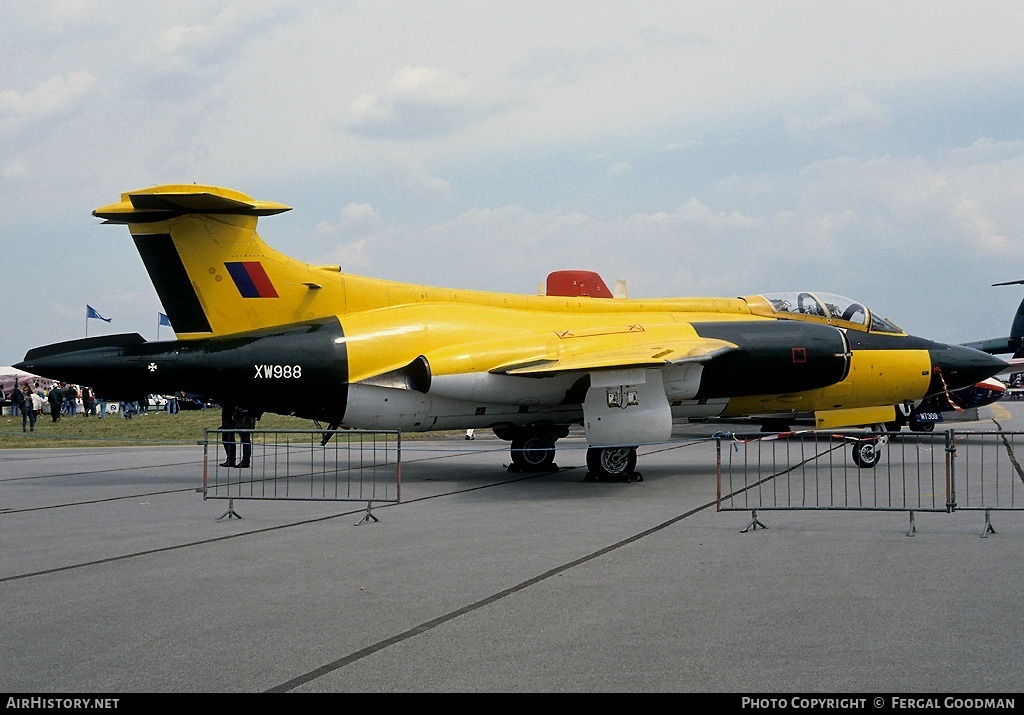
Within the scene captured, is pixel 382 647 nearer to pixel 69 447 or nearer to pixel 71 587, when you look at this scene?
pixel 71 587

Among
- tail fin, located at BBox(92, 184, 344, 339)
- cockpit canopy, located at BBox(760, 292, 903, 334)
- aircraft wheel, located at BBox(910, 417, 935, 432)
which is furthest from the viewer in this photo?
aircraft wheel, located at BBox(910, 417, 935, 432)

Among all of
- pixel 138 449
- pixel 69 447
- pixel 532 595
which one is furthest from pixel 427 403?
pixel 69 447

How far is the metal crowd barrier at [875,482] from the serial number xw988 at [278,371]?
6117 mm

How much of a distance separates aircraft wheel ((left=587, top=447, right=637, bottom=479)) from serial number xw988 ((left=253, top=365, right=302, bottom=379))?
14.7 ft

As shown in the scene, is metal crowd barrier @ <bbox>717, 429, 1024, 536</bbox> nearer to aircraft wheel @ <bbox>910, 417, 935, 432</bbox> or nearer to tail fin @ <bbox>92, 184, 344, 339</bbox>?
aircraft wheel @ <bbox>910, 417, 935, 432</bbox>

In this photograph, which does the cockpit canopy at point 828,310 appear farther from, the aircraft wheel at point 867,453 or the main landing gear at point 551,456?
the main landing gear at point 551,456

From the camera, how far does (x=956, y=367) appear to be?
54.3ft

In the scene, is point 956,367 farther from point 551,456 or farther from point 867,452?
point 551,456

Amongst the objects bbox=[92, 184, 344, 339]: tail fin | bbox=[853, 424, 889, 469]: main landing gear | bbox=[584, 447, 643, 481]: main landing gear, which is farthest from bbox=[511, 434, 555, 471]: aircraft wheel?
bbox=[853, 424, 889, 469]: main landing gear

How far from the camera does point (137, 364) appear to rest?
46.0 ft

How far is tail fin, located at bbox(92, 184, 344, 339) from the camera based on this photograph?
1494cm

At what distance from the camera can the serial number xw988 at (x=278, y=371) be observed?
14125 millimetres

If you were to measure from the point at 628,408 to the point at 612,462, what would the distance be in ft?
3.48

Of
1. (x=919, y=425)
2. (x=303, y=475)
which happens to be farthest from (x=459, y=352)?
(x=919, y=425)
